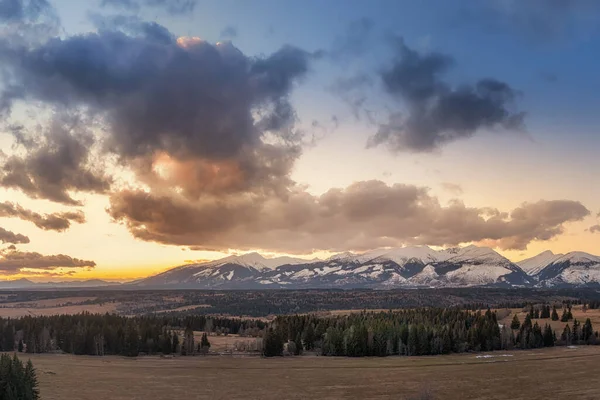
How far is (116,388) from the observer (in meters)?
107

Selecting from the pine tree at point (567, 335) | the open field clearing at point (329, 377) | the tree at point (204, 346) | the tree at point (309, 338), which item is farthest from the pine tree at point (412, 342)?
the tree at point (204, 346)

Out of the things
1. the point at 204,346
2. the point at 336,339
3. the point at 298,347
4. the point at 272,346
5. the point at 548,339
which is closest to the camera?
the point at 336,339

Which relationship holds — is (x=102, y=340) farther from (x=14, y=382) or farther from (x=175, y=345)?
(x=14, y=382)

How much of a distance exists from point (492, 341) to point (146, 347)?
119304 millimetres

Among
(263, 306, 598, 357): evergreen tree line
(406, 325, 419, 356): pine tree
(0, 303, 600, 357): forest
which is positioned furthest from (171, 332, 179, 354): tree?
(406, 325, 419, 356): pine tree

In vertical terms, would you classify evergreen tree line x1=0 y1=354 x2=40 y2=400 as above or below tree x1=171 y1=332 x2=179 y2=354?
above

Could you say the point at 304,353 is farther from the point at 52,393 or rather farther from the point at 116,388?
the point at 52,393

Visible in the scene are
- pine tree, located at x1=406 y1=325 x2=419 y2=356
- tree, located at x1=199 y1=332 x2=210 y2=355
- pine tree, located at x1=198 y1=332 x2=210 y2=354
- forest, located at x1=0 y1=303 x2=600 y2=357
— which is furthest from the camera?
pine tree, located at x1=198 y1=332 x2=210 y2=354

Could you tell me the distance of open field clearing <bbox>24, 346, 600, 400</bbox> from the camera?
317 feet

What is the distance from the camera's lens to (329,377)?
120188 mm

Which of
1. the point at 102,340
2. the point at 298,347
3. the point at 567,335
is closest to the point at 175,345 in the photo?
the point at 102,340

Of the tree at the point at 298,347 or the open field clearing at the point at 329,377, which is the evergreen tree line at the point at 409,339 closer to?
the tree at the point at 298,347

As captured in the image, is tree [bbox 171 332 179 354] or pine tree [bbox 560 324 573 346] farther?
pine tree [bbox 560 324 573 346]

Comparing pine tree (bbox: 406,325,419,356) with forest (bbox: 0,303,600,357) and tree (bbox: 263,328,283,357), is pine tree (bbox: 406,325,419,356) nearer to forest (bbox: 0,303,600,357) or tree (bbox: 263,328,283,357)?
forest (bbox: 0,303,600,357)
